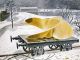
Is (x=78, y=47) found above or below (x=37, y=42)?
below

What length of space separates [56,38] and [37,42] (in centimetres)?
127

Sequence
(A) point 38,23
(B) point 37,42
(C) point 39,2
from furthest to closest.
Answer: (C) point 39,2 < (A) point 38,23 < (B) point 37,42

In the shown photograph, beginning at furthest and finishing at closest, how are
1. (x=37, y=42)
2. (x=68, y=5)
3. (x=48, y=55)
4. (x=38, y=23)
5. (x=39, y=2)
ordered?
(x=39, y=2)
(x=68, y=5)
(x=38, y=23)
(x=48, y=55)
(x=37, y=42)

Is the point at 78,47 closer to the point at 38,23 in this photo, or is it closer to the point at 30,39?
the point at 38,23

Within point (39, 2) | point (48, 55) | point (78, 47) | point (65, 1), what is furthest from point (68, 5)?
point (48, 55)

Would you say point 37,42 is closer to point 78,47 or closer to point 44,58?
point 44,58

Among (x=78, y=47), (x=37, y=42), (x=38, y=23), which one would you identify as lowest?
(x=78, y=47)

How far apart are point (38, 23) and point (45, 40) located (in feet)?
6.80

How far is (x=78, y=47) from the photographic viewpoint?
12.3 m

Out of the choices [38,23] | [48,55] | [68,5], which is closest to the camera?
[48,55]

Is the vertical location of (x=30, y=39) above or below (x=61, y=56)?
above

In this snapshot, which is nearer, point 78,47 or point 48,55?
point 48,55

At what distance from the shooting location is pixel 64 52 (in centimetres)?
1052

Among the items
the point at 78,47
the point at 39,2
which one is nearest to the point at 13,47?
the point at 78,47
